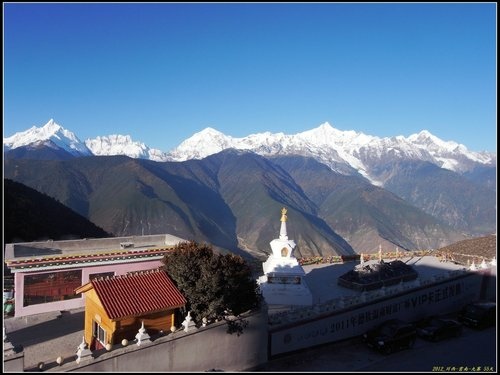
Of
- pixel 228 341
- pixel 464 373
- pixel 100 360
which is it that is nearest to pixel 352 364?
pixel 464 373

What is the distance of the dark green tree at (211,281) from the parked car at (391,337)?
620cm

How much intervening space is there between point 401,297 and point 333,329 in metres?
5.40

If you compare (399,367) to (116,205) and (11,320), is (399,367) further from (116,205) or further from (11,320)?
(116,205)

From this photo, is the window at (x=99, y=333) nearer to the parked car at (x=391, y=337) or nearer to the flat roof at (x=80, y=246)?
the flat roof at (x=80, y=246)

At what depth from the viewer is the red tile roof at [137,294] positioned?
1471cm

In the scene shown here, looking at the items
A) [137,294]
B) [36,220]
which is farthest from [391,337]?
[36,220]

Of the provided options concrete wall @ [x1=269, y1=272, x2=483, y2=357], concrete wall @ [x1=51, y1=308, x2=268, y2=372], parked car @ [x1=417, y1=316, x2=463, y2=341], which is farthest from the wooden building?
parked car @ [x1=417, y1=316, x2=463, y2=341]

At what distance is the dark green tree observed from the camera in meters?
16.1

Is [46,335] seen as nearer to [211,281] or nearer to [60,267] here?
[60,267]

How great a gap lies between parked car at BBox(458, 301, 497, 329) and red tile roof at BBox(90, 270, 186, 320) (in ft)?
53.3

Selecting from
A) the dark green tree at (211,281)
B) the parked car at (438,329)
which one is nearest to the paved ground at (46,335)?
the dark green tree at (211,281)

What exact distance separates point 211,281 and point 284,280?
7.59 metres

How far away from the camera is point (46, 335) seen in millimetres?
16859

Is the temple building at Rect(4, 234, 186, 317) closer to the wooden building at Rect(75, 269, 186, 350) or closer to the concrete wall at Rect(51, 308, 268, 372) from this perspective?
the wooden building at Rect(75, 269, 186, 350)
